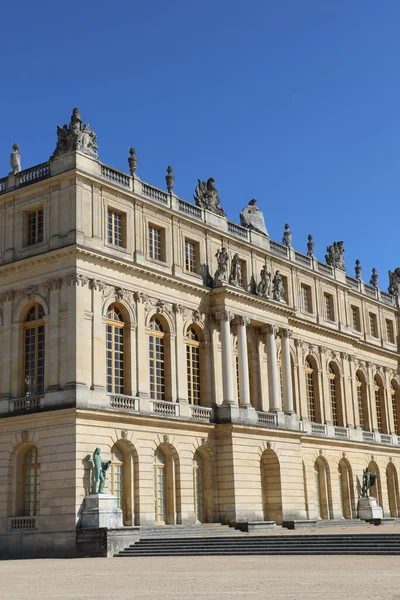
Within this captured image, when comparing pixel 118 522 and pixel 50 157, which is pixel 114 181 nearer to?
pixel 50 157

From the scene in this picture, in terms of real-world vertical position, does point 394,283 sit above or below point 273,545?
above

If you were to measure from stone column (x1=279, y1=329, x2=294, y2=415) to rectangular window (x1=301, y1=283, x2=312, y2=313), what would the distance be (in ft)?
21.1

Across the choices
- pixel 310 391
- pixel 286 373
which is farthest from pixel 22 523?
pixel 310 391

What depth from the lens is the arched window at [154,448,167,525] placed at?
34719 millimetres

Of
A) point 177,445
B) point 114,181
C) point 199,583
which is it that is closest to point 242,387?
point 177,445

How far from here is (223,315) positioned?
39594 mm

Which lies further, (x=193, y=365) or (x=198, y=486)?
(x=193, y=365)

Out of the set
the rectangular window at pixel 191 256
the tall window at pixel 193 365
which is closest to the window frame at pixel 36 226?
the rectangular window at pixel 191 256

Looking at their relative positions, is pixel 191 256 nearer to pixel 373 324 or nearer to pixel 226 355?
pixel 226 355

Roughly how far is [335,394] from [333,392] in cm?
26

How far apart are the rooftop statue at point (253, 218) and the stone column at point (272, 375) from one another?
21.8 feet

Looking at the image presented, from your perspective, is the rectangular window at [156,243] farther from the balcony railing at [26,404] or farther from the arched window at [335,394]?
the arched window at [335,394]

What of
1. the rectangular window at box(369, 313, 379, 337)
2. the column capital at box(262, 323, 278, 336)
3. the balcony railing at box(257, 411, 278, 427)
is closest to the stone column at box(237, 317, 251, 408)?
the balcony railing at box(257, 411, 278, 427)

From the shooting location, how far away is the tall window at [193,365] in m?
38.5
